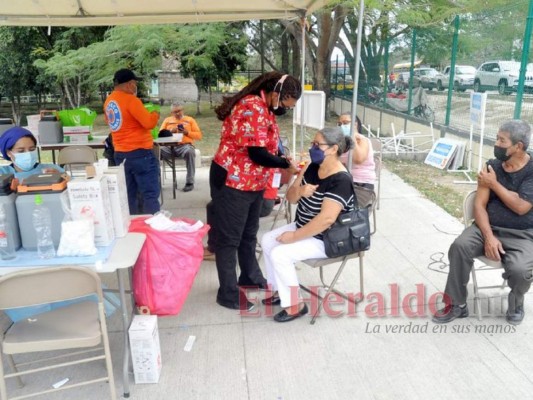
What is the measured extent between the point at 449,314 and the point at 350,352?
773mm

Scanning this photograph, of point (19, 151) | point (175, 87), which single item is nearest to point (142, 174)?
point (19, 151)

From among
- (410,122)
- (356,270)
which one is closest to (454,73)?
(410,122)

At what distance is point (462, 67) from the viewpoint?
26.2 feet

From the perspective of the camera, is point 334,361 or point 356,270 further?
point 356,270

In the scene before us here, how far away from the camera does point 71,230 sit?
2.25 metres

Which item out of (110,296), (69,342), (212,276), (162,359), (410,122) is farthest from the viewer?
(410,122)

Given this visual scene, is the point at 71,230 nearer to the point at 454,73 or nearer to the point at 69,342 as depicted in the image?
the point at 69,342

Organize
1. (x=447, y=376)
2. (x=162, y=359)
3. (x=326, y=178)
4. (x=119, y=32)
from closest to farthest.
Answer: (x=447, y=376)
(x=162, y=359)
(x=326, y=178)
(x=119, y=32)

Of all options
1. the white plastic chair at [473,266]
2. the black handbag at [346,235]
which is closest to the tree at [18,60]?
the black handbag at [346,235]

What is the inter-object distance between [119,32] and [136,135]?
8702mm

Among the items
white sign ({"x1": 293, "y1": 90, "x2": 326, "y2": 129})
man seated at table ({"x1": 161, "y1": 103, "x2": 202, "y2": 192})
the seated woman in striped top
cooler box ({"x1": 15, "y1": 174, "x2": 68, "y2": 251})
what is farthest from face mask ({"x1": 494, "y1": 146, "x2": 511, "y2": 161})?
man seated at table ({"x1": 161, "y1": 103, "x2": 202, "y2": 192})

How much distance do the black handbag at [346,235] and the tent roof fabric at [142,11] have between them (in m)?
2.16

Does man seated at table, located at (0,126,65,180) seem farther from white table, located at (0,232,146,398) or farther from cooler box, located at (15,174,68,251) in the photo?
white table, located at (0,232,146,398)

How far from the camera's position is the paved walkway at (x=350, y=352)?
2.43 metres
